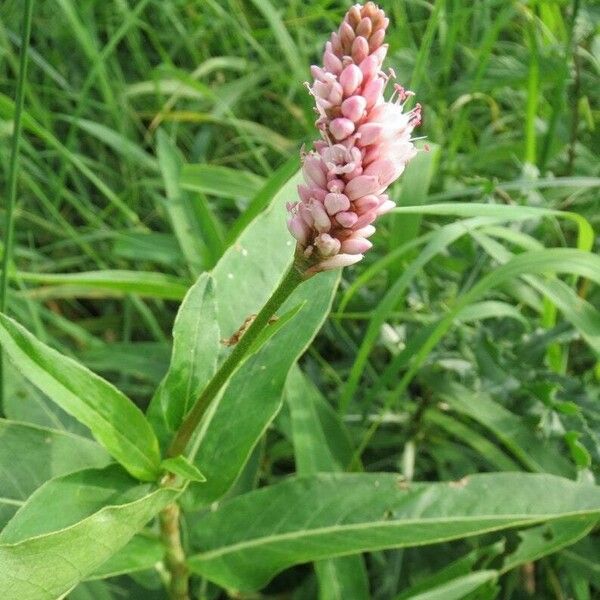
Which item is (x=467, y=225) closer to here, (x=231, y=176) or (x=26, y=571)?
(x=231, y=176)

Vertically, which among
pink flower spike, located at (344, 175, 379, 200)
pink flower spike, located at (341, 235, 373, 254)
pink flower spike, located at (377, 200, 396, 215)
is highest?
pink flower spike, located at (344, 175, 379, 200)

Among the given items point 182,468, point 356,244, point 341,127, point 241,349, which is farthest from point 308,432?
point 341,127


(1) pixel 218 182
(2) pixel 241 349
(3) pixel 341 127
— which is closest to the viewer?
(3) pixel 341 127

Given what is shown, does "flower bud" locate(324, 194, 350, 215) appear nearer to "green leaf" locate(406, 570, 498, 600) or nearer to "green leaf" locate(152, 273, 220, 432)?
"green leaf" locate(152, 273, 220, 432)

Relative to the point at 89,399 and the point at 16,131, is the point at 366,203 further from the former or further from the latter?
the point at 16,131

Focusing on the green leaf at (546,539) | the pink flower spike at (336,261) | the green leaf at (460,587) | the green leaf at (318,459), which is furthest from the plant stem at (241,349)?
the green leaf at (546,539)

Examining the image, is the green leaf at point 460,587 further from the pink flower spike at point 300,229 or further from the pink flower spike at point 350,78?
the pink flower spike at point 350,78

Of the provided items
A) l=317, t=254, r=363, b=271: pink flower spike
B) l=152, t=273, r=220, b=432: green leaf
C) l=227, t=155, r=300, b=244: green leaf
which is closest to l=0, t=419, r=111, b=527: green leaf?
l=152, t=273, r=220, b=432: green leaf

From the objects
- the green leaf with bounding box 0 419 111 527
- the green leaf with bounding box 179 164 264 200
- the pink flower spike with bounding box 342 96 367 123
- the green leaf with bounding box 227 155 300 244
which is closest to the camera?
the pink flower spike with bounding box 342 96 367 123
